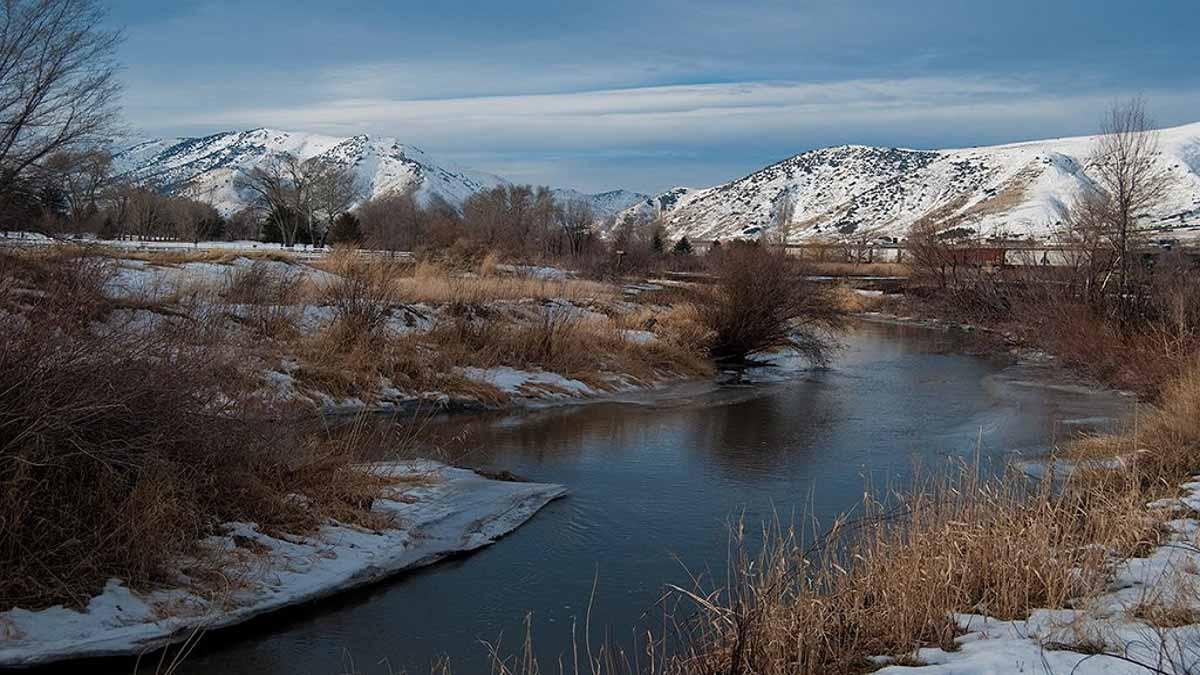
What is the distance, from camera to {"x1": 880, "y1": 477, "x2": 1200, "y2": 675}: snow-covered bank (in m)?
5.35

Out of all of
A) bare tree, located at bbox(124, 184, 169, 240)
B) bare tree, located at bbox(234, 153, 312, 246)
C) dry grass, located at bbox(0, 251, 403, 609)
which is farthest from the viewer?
bare tree, located at bbox(234, 153, 312, 246)

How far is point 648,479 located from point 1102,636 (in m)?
7.39

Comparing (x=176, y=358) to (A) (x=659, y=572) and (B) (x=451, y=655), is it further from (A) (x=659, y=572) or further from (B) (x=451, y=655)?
(A) (x=659, y=572)

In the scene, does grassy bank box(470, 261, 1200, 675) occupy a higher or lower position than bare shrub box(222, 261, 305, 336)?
lower

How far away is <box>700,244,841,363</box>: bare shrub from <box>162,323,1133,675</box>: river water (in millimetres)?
1139

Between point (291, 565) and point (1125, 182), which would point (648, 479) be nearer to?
point (291, 565)

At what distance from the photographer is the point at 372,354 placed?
60.5 feet

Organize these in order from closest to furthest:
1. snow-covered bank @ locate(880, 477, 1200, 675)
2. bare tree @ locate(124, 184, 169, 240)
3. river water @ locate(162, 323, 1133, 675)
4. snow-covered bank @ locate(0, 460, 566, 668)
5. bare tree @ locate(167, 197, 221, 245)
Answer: snow-covered bank @ locate(880, 477, 1200, 675), snow-covered bank @ locate(0, 460, 566, 668), river water @ locate(162, 323, 1133, 675), bare tree @ locate(124, 184, 169, 240), bare tree @ locate(167, 197, 221, 245)

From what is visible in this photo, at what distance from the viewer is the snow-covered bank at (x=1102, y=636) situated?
211 inches

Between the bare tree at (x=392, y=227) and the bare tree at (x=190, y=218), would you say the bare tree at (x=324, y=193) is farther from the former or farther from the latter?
the bare tree at (x=190, y=218)

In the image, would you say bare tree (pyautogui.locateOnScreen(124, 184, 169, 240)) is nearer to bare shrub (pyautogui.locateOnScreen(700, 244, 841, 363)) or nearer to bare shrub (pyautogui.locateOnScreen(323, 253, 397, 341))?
bare shrub (pyautogui.locateOnScreen(323, 253, 397, 341))

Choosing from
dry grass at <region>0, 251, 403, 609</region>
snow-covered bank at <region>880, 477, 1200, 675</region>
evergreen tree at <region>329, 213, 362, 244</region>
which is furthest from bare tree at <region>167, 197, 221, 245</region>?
snow-covered bank at <region>880, 477, 1200, 675</region>

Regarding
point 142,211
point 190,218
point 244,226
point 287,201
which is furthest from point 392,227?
point 244,226

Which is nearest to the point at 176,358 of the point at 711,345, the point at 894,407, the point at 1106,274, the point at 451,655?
the point at 451,655
